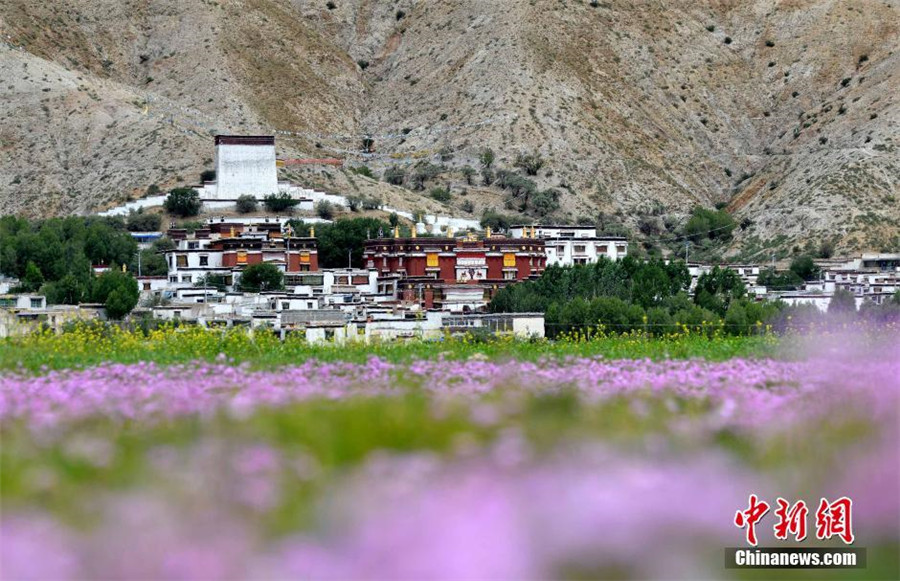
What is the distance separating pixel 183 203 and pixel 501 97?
1001 inches

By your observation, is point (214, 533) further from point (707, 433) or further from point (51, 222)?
point (51, 222)

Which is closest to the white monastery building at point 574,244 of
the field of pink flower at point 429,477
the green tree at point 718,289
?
the green tree at point 718,289

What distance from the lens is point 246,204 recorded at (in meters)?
83.1

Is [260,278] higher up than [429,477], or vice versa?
[429,477]

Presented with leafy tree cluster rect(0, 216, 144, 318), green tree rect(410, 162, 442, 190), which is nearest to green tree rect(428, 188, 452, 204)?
green tree rect(410, 162, 442, 190)

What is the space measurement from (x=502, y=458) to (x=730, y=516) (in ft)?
3.45

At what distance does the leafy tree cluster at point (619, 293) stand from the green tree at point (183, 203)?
73.9ft

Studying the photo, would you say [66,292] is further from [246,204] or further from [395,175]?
[395,175]

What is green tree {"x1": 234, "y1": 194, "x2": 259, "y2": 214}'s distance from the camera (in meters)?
83.0

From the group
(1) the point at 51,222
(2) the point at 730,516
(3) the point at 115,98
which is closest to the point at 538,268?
(1) the point at 51,222

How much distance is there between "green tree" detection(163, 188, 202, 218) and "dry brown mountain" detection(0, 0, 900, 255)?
3.75m

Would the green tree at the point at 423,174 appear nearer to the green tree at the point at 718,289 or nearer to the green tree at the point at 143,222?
the green tree at the point at 143,222

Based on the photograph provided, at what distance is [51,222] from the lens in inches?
2867

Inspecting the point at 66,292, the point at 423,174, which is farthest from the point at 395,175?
the point at 66,292
